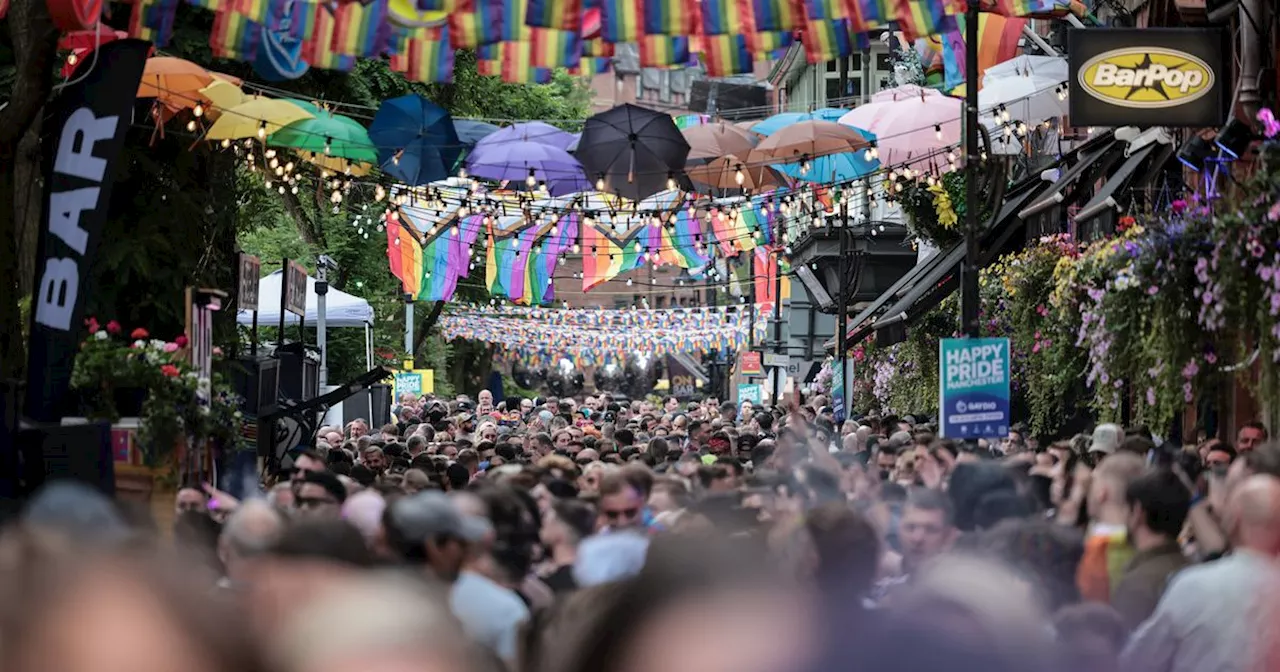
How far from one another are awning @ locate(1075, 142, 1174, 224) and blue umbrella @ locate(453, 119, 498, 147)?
Answer: 716cm

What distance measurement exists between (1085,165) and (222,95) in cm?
1039

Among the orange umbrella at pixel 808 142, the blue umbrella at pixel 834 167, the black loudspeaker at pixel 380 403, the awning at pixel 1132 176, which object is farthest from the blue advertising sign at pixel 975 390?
the black loudspeaker at pixel 380 403

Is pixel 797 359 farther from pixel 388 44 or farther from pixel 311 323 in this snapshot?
pixel 388 44

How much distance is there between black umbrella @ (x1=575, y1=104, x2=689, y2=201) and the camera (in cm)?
2241

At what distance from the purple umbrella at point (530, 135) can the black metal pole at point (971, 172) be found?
7535 mm

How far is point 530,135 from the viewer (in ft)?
76.1

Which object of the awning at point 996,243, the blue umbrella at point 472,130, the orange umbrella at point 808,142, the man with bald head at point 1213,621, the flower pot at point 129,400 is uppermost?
the blue umbrella at point 472,130

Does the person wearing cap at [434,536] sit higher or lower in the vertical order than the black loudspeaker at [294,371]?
lower

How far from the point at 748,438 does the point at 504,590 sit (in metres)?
15.1

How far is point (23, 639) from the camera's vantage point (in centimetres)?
347

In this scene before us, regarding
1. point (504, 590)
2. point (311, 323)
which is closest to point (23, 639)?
point (504, 590)

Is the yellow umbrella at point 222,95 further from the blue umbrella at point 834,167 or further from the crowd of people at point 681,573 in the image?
the blue umbrella at point 834,167

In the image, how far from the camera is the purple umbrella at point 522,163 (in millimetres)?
22766

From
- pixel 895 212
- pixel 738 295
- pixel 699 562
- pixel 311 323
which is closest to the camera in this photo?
pixel 699 562
